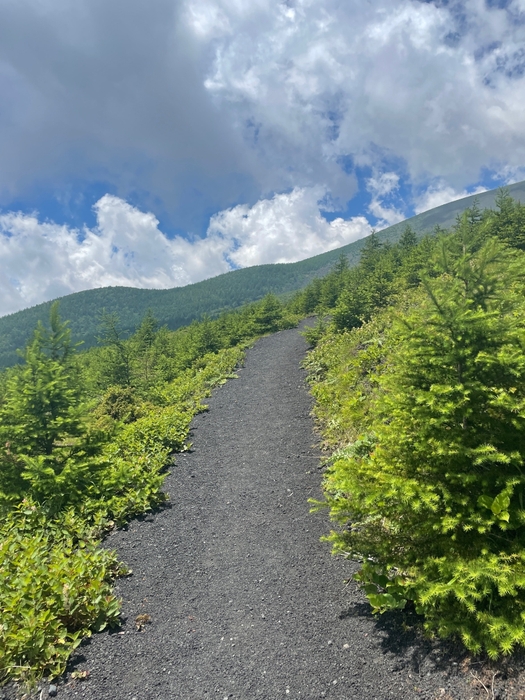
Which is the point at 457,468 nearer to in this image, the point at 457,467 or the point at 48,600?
the point at 457,467

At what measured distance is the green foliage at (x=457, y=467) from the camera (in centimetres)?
366

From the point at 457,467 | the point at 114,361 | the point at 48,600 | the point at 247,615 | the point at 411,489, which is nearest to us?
the point at 411,489

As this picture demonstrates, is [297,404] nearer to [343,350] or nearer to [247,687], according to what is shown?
[343,350]

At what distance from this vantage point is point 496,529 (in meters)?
4.04

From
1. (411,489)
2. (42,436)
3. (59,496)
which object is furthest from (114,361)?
(411,489)

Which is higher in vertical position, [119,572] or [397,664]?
[119,572]

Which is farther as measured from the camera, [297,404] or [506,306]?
[297,404]

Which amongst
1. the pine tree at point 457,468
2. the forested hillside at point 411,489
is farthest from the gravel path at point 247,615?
the pine tree at point 457,468

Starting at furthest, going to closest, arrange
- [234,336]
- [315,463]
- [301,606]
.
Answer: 1. [234,336]
2. [315,463]
3. [301,606]

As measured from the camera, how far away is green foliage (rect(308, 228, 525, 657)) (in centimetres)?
366

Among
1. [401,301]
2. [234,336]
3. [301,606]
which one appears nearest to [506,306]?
Result: [301,606]

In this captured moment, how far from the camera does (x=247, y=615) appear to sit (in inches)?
208

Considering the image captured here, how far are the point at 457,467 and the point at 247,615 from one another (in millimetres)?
3413

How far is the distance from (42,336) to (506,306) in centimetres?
884
